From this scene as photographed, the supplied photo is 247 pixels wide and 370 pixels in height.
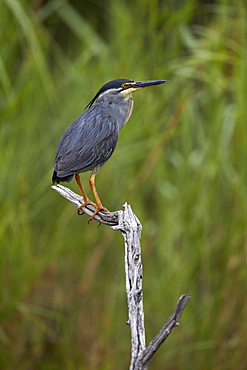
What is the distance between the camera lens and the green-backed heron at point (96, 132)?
5.82 feet

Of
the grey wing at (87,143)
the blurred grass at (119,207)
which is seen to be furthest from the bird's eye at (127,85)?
the blurred grass at (119,207)

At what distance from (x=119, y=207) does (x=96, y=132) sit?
1.59 meters

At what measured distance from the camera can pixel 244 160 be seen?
3162mm

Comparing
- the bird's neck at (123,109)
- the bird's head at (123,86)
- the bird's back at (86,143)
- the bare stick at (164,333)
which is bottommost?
the bare stick at (164,333)

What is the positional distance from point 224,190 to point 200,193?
0.53ft

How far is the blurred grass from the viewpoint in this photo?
3.13 meters

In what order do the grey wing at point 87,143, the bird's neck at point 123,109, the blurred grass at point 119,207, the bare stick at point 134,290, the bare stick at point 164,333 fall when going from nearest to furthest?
the bare stick at point 164,333, the bare stick at point 134,290, the grey wing at point 87,143, the bird's neck at point 123,109, the blurred grass at point 119,207

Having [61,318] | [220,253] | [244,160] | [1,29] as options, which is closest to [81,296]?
[61,318]

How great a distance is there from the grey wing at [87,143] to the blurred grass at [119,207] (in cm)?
119

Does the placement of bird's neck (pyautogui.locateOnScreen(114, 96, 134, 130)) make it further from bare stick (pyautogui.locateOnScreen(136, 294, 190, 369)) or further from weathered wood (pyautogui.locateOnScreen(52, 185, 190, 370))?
bare stick (pyautogui.locateOnScreen(136, 294, 190, 369))

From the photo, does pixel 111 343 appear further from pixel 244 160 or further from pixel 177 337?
pixel 244 160

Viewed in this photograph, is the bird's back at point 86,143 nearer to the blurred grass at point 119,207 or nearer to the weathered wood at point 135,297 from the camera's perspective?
the weathered wood at point 135,297

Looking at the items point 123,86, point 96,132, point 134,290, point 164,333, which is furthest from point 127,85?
point 164,333

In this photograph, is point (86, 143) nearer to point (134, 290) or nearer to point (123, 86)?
point (123, 86)
